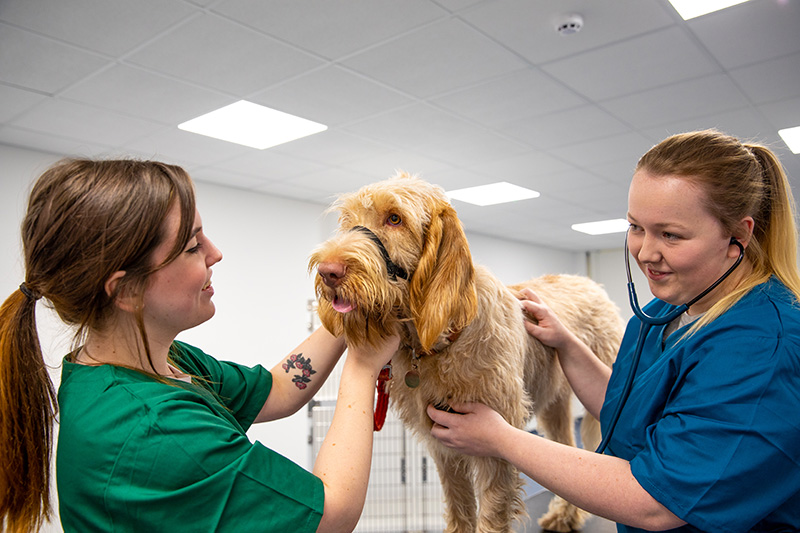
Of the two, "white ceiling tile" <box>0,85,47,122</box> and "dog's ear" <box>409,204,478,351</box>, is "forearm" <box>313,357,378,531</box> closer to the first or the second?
"dog's ear" <box>409,204,478,351</box>

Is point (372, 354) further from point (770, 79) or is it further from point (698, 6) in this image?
point (770, 79)

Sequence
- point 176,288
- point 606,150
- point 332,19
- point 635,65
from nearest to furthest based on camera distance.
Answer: point 176,288 → point 332,19 → point 635,65 → point 606,150

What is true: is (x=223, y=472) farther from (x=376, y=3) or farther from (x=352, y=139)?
(x=352, y=139)

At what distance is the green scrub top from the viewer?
0.90m

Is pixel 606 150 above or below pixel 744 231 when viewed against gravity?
above

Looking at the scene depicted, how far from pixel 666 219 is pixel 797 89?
3491 millimetres

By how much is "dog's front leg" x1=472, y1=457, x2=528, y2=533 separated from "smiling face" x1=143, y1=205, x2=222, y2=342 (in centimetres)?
82

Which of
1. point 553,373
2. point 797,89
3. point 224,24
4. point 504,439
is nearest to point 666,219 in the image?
point 504,439

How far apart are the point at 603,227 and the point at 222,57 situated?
7710mm

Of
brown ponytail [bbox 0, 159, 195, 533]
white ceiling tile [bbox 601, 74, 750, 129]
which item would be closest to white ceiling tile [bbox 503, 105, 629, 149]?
white ceiling tile [bbox 601, 74, 750, 129]

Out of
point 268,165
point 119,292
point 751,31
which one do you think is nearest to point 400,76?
point 751,31

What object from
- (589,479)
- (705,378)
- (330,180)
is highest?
(330,180)

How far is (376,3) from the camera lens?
102 inches

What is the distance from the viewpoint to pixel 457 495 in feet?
5.48
